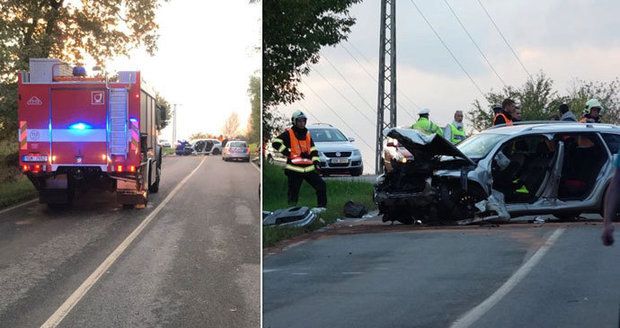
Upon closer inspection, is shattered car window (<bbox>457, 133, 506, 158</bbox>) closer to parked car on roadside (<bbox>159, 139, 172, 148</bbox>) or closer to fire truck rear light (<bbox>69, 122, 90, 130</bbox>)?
parked car on roadside (<bbox>159, 139, 172, 148</bbox>)

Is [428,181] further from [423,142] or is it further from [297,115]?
[297,115]

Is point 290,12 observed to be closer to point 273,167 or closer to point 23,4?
point 273,167

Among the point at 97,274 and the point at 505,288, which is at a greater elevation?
the point at 505,288

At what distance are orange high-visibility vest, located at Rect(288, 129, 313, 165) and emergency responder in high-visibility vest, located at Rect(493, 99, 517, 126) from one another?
18.0 inches

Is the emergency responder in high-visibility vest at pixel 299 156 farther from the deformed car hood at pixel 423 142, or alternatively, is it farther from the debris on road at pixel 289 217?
the deformed car hood at pixel 423 142

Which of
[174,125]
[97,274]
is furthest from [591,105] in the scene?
[97,274]

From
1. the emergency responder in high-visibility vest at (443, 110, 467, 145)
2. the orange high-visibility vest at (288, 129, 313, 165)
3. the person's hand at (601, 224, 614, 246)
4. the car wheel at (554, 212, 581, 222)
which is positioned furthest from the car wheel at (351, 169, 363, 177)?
the person's hand at (601, 224, 614, 246)

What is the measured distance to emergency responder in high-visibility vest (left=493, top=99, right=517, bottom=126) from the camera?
1530mm

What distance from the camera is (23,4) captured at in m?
2.73

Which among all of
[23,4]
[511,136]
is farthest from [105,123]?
[511,136]

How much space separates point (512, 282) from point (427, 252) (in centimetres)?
25

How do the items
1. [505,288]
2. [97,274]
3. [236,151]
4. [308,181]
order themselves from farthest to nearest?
[97,274] → [236,151] → [308,181] → [505,288]

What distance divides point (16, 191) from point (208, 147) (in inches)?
30.6

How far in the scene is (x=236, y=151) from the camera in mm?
2662
